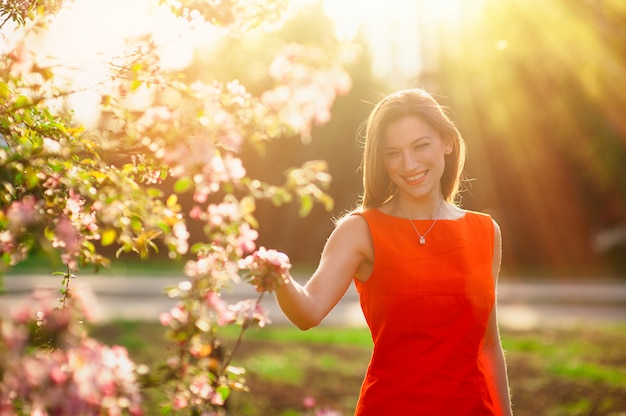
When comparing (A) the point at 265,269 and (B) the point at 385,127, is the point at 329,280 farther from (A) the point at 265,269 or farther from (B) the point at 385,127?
(B) the point at 385,127

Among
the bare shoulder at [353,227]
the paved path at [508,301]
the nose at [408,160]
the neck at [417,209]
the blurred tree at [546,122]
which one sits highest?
the blurred tree at [546,122]

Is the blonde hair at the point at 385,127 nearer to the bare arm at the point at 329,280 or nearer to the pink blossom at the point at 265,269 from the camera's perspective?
the bare arm at the point at 329,280

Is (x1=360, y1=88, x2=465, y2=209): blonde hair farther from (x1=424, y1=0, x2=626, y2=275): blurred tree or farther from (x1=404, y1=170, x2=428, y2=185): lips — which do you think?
(x1=424, y1=0, x2=626, y2=275): blurred tree

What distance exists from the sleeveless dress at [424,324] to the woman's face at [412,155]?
0.48 ft

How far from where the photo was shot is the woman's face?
2.62 m

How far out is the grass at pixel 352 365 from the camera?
6.14 m

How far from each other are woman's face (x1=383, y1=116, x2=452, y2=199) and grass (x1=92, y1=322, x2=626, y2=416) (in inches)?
140

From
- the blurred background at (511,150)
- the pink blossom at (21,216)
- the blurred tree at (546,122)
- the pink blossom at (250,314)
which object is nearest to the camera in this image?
the pink blossom at (21,216)

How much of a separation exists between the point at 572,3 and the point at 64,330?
204 inches

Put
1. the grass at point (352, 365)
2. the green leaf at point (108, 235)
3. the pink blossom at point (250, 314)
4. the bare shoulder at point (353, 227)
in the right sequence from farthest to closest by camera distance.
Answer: the grass at point (352, 365) < the bare shoulder at point (353, 227) < the pink blossom at point (250, 314) < the green leaf at point (108, 235)

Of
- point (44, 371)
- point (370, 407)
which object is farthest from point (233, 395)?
point (44, 371)

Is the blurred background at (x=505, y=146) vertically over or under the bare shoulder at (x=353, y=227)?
over

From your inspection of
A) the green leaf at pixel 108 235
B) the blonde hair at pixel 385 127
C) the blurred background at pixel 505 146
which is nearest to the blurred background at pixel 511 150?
the blurred background at pixel 505 146

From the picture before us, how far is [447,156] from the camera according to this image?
2881 millimetres
